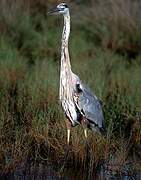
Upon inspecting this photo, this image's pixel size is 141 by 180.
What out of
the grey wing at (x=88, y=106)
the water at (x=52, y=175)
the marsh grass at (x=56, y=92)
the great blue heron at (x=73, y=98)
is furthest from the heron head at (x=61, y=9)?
the water at (x=52, y=175)

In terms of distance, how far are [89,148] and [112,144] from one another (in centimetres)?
27

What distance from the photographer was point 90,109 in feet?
24.3

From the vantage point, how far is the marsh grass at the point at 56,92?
695cm

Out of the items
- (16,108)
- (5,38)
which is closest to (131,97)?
(16,108)

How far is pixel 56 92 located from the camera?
28.6ft

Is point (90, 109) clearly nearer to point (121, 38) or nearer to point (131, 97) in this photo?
point (131, 97)

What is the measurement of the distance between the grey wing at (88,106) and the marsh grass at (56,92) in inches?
6.2

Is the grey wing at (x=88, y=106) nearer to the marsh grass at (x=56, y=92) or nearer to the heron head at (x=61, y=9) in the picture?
the marsh grass at (x=56, y=92)

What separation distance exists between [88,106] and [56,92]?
1407 mm

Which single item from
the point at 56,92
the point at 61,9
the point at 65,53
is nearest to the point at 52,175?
the point at 65,53

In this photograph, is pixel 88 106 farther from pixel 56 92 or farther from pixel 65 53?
pixel 56 92

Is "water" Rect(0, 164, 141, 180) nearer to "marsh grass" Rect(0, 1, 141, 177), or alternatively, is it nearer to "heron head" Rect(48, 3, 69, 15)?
"marsh grass" Rect(0, 1, 141, 177)

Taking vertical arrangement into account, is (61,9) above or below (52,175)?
above

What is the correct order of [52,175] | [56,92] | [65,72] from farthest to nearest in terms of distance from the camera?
[56,92] < [65,72] < [52,175]
